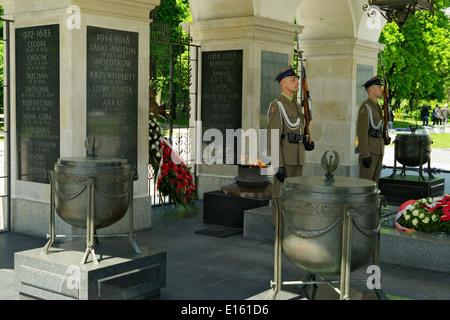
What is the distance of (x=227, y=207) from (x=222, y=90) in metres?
2.77

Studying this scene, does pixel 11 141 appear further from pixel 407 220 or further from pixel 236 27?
pixel 407 220

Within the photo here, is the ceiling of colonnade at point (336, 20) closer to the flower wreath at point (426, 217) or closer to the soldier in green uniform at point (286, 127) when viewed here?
the soldier in green uniform at point (286, 127)

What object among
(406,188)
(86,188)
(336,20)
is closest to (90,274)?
(86,188)

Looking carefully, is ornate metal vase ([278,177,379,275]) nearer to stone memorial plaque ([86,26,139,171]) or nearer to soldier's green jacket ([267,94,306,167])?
soldier's green jacket ([267,94,306,167])

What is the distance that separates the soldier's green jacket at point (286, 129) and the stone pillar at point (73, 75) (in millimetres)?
1645

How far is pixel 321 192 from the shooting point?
4023 mm

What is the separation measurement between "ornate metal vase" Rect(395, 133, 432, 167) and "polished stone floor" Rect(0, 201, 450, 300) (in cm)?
465

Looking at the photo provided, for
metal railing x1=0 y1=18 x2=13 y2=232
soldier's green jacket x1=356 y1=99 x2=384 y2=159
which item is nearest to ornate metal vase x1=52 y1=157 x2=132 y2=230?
metal railing x1=0 y1=18 x2=13 y2=232

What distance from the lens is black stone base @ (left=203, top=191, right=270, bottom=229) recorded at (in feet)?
26.2

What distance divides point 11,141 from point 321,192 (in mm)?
4930

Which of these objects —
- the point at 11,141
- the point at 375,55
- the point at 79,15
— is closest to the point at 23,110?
the point at 11,141

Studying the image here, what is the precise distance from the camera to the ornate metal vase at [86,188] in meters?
4.85

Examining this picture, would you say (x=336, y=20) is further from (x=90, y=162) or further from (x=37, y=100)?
(x=90, y=162)

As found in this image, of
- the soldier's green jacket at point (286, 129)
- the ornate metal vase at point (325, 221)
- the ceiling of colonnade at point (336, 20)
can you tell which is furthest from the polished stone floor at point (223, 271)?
Answer: the ceiling of colonnade at point (336, 20)
